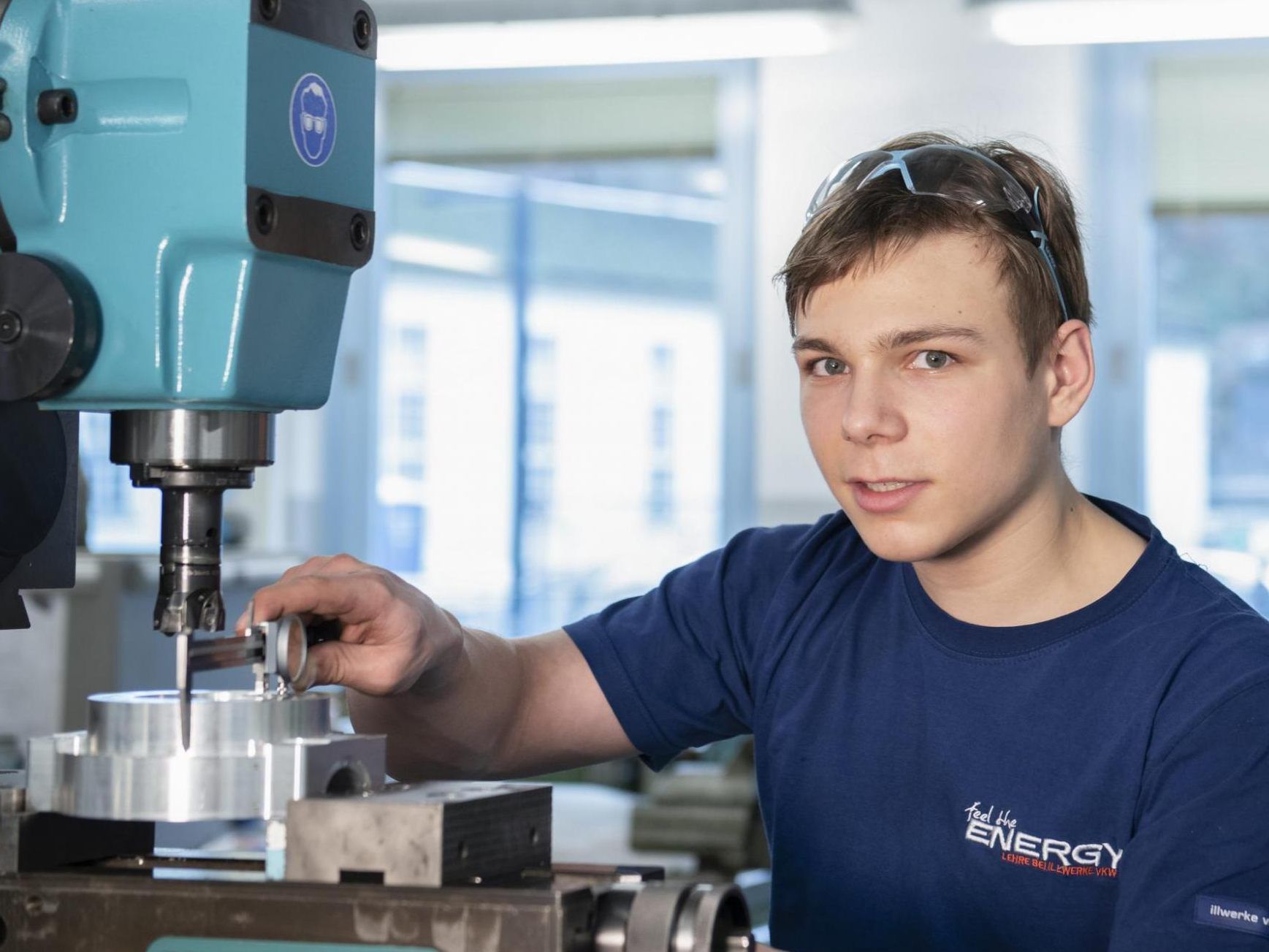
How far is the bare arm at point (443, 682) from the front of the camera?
1.17 metres

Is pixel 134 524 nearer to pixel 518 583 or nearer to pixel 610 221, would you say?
pixel 518 583

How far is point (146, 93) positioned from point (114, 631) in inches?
87.5

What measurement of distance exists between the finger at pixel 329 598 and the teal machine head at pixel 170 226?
0.06 meters

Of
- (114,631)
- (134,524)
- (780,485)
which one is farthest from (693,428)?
(114,631)

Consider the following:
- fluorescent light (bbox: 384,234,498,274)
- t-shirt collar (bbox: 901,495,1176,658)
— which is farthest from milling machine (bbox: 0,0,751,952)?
fluorescent light (bbox: 384,234,498,274)

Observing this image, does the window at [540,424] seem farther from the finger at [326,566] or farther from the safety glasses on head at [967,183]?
the finger at [326,566]

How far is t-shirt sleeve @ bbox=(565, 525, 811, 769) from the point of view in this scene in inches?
59.1

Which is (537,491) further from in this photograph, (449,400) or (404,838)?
(404,838)

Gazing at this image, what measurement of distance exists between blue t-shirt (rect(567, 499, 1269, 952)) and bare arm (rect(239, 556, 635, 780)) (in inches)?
1.6

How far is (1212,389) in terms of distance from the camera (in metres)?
4.95

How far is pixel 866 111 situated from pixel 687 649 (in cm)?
372

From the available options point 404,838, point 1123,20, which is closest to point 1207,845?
point 404,838

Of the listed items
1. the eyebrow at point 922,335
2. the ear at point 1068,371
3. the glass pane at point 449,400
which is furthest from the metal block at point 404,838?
the glass pane at point 449,400

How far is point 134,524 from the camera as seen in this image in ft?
17.1
